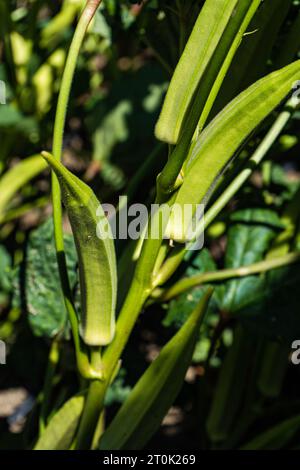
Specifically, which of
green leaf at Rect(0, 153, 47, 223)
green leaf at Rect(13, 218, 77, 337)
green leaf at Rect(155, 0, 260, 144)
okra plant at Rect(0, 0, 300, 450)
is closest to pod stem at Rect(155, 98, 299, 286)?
okra plant at Rect(0, 0, 300, 450)

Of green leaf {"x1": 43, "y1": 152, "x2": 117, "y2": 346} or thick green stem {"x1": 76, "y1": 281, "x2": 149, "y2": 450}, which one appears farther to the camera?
thick green stem {"x1": 76, "y1": 281, "x2": 149, "y2": 450}

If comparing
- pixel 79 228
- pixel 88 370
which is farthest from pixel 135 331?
pixel 79 228

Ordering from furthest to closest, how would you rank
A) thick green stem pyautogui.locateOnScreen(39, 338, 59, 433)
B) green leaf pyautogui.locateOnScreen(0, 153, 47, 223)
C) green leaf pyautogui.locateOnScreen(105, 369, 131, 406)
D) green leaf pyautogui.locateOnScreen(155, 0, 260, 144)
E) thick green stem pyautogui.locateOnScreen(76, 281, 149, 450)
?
1. green leaf pyautogui.locateOnScreen(0, 153, 47, 223)
2. green leaf pyautogui.locateOnScreen(105, 369, 131, 406)
3. thick green stem pyautogui.locateOnScreen(39, 338, 59, 433)
4. thick green stem pyautogui.locateOnScreen(76, 281, 149, 450)
5. green leaf pyautogui.locateOnScreen(155, 0, 260, 144)

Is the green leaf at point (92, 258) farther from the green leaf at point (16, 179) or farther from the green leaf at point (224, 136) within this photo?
the green leaf at point (16, 179)

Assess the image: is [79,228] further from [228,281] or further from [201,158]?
[228,281]

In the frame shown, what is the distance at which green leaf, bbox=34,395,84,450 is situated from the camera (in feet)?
2.39

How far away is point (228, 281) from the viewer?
86cm

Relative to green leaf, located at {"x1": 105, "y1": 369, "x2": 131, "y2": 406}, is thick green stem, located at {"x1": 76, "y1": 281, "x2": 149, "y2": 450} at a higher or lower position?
higher

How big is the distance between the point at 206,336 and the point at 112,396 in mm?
156

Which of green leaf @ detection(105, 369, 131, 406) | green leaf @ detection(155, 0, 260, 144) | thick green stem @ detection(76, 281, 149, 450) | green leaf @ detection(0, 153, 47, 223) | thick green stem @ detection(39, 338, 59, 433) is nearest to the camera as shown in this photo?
green leaf @ detection(155, 0, 260, 144)

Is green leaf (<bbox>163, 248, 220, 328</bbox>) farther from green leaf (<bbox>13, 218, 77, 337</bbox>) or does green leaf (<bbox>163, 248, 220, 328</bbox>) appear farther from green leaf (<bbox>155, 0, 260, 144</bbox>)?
green leaf (<bbox>155, 0, 260, 144</bbox>)

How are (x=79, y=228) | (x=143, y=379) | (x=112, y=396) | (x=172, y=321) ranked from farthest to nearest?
(x=112, y=396) → (x=172, y=321) → (x=143, y=379) → (x=79, y=228)

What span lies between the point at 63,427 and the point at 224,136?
1.19 ft

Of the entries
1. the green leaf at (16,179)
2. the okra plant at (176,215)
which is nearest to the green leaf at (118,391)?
the okra plant at (176,215)
